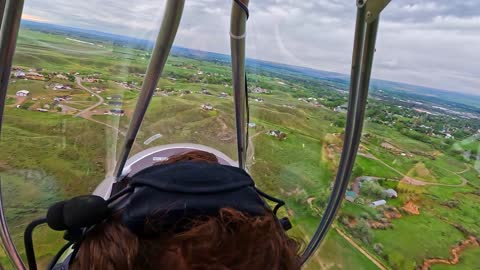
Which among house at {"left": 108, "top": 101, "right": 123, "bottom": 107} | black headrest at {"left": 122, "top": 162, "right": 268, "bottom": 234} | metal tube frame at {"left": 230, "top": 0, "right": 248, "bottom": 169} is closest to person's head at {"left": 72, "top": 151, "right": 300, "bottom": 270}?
black headrest at {"left": 122, "top": 162, "right": 268, "bottom": 234}

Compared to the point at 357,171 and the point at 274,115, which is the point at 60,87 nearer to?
the point at 274,115

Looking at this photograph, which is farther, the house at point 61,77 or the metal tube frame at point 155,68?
Answer: the house at point 61,77

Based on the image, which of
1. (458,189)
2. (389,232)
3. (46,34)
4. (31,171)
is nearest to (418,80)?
(458,189)

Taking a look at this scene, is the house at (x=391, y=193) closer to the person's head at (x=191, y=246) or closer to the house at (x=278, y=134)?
the house at (x=278, y=134)

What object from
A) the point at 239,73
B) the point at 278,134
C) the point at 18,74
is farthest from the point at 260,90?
the point at 18,74

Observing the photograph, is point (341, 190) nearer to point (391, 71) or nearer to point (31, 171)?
point (391, 71)

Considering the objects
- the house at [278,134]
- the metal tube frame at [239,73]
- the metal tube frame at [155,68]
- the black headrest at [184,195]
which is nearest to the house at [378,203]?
the house at [278,134]
